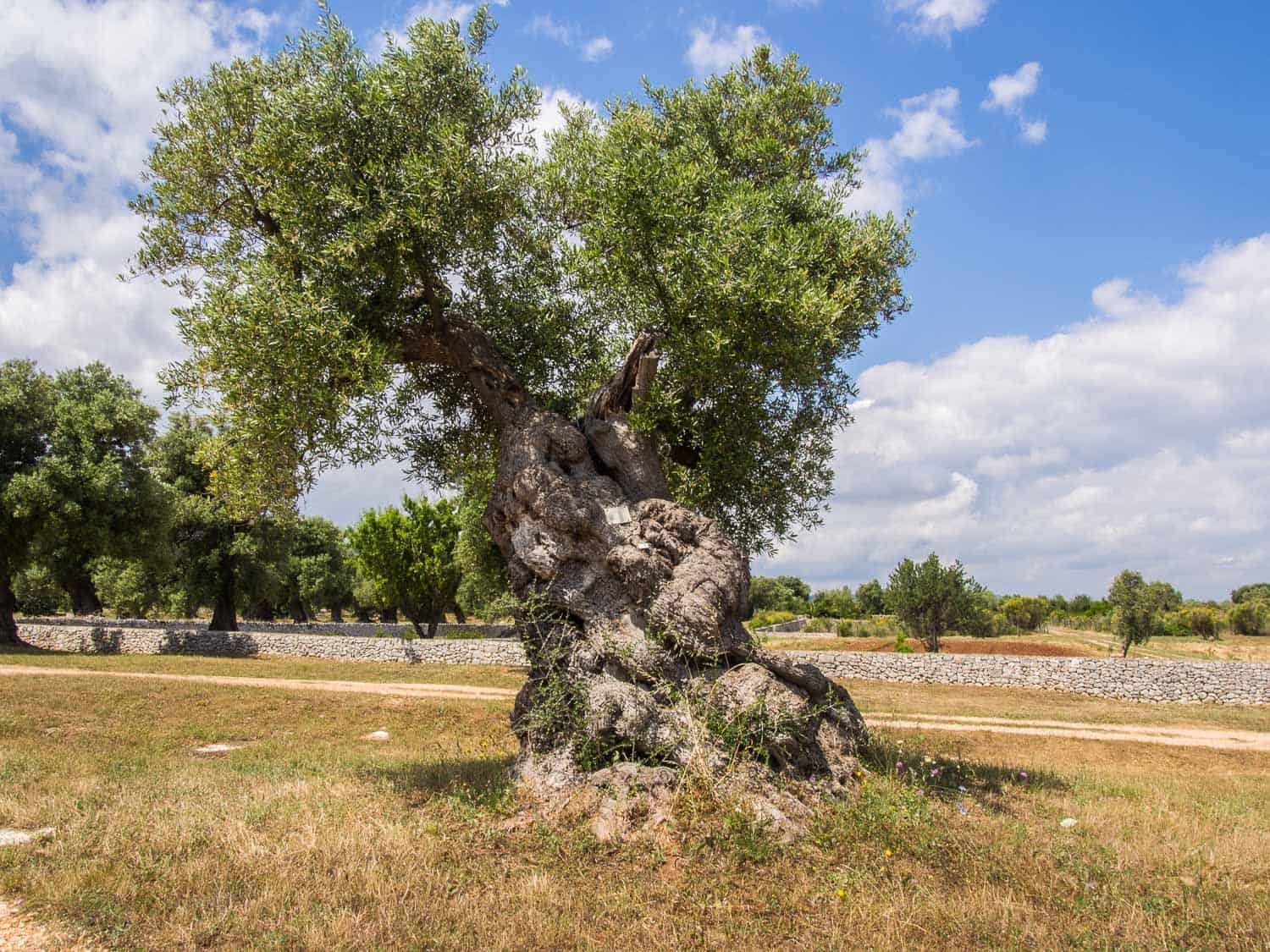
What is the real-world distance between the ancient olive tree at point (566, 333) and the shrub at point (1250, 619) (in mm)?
70452

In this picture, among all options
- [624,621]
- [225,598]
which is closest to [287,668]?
[225,598]

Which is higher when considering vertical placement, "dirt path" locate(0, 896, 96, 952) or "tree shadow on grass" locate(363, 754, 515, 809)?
"dirt path" locate(0, 896, 96, 952)

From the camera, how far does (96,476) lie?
30703 millimetres

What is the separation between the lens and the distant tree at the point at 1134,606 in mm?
38656

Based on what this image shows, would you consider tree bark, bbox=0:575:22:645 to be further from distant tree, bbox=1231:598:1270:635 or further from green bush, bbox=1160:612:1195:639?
distant tree, bbox=1231:598:1270:635

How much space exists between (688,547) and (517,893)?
4937 millimetres

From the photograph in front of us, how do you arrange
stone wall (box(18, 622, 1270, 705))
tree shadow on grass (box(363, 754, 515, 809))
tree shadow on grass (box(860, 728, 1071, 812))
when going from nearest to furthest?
tree shadow on grass (box(363, 754, 515, 809))
tree shadow on grass (box(860, 728, 1071, 812))
stone wall (box(18, 622, 1270, 705))

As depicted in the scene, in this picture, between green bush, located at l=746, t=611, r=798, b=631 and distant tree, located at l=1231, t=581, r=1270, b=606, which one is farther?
distant tree, located at l=1231, t=581, r=1270, b=606

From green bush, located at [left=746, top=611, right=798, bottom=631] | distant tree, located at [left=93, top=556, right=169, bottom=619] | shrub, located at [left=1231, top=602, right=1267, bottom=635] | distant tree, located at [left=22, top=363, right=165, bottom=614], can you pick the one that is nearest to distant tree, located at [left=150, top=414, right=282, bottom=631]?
distant tree, located at [left=22, top=363, right=165, bottom=614]

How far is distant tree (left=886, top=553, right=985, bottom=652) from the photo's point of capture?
4128cm

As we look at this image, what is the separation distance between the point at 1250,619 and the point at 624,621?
7501cm

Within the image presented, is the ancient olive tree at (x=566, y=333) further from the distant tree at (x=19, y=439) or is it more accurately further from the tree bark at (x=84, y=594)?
the tree bark at (x=84, y=594)

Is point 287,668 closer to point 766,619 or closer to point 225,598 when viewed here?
point 225,598

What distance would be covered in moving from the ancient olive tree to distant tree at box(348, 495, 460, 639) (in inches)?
1340
